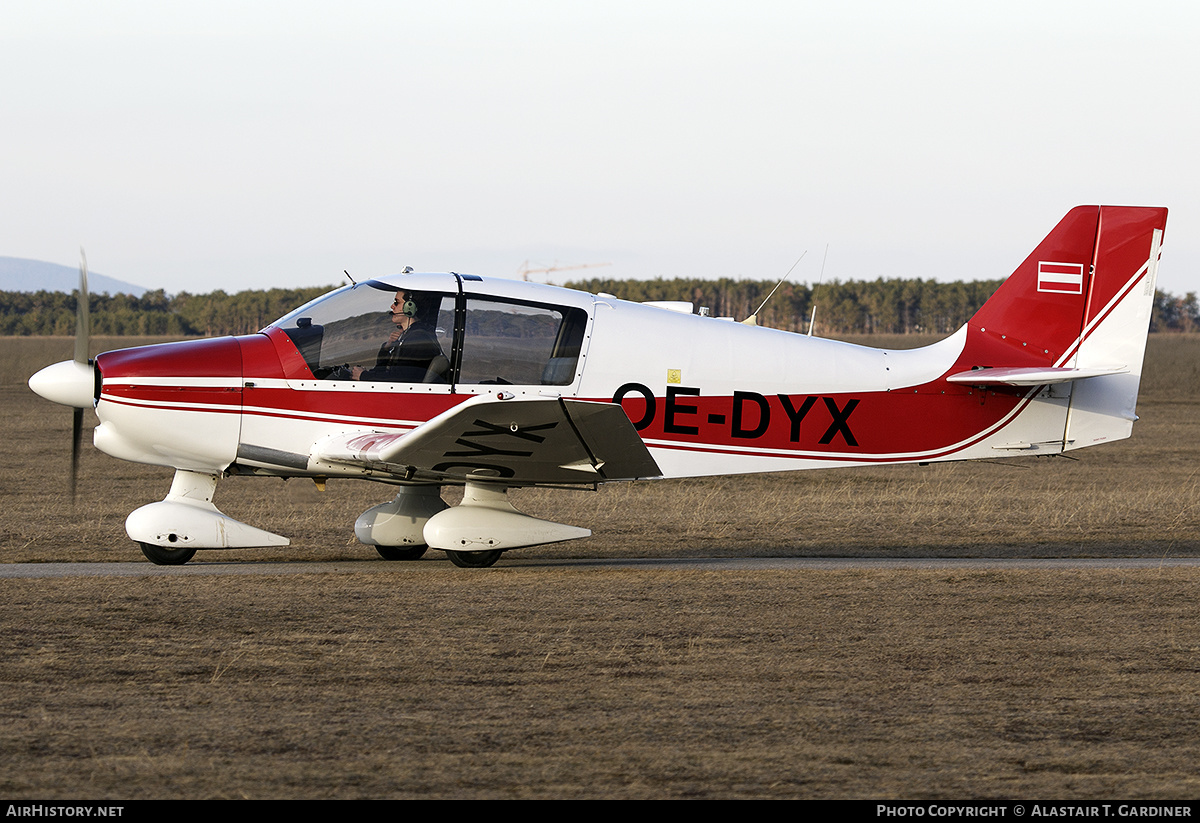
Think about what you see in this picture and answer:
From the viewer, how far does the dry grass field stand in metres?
5.08

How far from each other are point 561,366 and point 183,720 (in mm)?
5124

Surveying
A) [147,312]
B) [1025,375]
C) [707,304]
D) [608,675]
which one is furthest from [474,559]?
[147,312]

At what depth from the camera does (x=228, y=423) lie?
1013cm

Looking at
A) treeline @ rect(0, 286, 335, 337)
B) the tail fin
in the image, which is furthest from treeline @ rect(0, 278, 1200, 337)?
the tail fin

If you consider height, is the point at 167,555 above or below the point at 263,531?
below

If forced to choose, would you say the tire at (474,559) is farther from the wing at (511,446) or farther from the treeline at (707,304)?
the treeline at (707,304)

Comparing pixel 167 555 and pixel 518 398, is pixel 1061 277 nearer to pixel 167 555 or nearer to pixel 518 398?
pixel 518 398

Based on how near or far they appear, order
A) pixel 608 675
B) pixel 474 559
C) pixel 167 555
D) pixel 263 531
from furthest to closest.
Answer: pixel 474 559, pixel 167 555, pixel 263 531, pixel 608 675

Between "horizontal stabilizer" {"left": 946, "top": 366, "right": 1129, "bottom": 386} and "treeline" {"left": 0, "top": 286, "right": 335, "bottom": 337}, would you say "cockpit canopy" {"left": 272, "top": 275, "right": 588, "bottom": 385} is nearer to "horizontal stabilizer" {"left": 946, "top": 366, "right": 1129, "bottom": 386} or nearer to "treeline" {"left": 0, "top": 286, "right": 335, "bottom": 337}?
"horizontal stabilizer" {"left": 946, "top": 366, "right": 1129, "bottom": 386}

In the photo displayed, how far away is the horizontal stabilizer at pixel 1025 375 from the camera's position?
10.7 meters

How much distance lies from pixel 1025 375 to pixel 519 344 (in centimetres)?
438

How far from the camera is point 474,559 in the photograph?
10.6 metres

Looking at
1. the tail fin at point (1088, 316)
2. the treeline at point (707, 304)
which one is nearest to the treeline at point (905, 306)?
the treeline at point (707, 304)

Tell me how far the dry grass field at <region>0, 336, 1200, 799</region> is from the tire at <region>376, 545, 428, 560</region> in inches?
7.5
